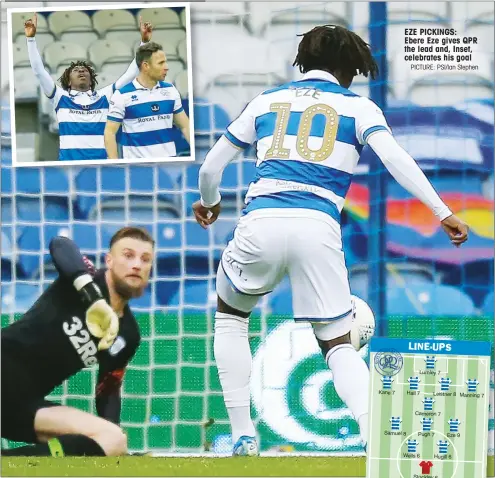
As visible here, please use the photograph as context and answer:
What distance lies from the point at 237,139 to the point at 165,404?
1355 mm

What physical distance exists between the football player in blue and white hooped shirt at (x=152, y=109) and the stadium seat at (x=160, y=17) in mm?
138

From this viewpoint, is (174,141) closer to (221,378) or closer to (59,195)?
(59,195)

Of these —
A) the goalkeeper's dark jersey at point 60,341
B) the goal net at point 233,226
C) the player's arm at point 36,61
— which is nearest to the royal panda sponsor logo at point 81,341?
the goalkeeper's dark jersey at point 60,341

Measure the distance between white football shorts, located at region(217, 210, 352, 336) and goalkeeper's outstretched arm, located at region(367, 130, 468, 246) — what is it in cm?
39

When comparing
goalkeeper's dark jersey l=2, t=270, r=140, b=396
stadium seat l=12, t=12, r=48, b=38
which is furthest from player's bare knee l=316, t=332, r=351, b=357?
stadium seat l=12, t=12, r=48, b=38

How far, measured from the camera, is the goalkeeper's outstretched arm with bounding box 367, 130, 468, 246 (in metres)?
5.20

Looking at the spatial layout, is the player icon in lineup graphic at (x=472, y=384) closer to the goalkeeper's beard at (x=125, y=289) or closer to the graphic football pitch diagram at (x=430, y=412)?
the graphic football pitch diagram at (x=430, y=412)

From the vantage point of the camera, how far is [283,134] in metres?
5.45

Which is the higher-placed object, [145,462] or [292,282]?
[292,282]

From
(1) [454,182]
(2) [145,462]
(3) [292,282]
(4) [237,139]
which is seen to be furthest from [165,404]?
(1) [454,182]

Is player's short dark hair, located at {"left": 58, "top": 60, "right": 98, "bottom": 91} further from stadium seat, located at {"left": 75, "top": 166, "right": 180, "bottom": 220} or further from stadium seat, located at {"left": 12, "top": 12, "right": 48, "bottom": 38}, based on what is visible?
stadium seat, located at {"left": 75, "top": 166, "right": 180, "bottom": 220}

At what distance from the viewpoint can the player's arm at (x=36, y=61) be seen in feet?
19.4

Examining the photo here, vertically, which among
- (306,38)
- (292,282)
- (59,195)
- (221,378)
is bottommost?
(221,378)

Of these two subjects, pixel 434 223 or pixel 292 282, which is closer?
pixel 292 282
